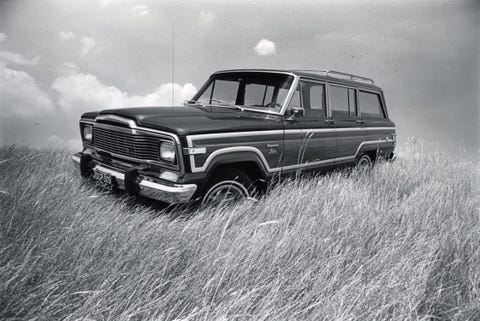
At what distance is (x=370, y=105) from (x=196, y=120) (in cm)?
435

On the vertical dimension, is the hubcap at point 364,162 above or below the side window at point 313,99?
below

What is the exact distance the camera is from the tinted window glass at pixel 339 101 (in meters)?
5.63

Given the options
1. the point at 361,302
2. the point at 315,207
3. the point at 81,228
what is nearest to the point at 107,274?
the point at 81,228

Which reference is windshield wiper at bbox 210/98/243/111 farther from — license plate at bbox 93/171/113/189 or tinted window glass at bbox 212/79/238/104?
license plate at bbox 93/171/113/189

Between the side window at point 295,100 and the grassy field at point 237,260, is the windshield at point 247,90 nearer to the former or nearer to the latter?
the side window at point 295,100

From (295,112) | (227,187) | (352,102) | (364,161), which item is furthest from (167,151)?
(364,161)

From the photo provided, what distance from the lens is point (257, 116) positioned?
14.8ft

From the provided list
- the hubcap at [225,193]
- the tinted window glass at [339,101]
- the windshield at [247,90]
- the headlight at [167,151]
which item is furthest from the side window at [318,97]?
the headlight at [167,151]

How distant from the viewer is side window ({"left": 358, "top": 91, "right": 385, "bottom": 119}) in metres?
6.61

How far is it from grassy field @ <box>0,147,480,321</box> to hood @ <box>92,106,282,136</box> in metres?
0.86

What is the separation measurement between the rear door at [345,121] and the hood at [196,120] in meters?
1.52

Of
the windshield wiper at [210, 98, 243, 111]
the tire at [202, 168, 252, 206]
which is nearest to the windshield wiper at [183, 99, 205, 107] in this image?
the windshield wiper at [210, 98, 243, 111]

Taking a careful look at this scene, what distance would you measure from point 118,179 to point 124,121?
64cm

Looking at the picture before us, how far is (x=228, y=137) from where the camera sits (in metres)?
3.86
